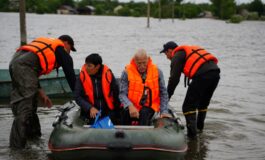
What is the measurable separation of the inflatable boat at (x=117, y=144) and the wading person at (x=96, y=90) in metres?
0.69

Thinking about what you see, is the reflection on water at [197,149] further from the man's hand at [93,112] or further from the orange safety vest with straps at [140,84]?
the man's hand at [93,112]

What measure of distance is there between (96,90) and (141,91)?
2.18 feet

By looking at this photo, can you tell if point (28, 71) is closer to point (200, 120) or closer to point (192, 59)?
point (192, 59)

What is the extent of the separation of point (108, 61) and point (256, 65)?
6.86 m

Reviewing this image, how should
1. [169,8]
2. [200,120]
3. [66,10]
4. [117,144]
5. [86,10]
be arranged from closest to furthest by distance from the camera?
[117,144] < [200,120] < [169,8] < [86,10] < [66,10]

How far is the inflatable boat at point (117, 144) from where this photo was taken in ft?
19.0

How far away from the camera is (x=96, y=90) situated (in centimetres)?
678

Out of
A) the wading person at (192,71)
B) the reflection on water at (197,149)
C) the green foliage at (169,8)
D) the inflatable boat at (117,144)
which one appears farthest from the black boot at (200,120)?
the green foliage at (169,8)

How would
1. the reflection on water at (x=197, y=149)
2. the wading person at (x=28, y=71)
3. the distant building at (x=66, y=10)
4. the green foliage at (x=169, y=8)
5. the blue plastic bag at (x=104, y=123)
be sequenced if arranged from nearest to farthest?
the blue plastic bag at (x=104, y=123) → the wading person at (x=28, y=71) → the reflection on water at (x=197, y=149) → the green foliage at (x=169, y=8) → the distant building at (x=66, y=10)

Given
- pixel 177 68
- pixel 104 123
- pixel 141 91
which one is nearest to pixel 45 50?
pixel 104 123

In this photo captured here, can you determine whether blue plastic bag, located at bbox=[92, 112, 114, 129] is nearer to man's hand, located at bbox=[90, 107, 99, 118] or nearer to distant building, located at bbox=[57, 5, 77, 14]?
man's hand, located at bbox=[90, 107, 99, 118]

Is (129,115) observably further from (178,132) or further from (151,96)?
(178,132)

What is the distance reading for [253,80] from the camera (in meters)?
16.4

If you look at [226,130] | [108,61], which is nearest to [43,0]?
[108,61]
